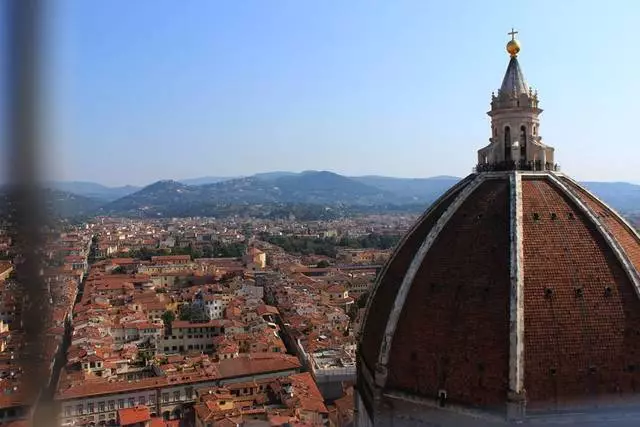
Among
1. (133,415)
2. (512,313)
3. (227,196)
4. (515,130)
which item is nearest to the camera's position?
(512,313)

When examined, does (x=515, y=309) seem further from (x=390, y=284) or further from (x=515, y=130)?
(x=515, y=130)

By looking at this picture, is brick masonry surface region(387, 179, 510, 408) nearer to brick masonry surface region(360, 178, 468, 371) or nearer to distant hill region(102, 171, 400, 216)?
brick masonry surface region(360, 178, 468, 371)

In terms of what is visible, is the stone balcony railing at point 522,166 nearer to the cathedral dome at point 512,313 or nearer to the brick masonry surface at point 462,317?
the cathedral dome at point 512,313

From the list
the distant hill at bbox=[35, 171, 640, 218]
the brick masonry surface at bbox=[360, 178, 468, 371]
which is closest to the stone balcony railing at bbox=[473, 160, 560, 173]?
the brick masonry surface at bbox=[360, 178, 468, 371]

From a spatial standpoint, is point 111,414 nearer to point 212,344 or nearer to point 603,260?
point 212,344

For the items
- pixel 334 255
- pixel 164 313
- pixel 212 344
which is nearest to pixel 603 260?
pixel 212 344

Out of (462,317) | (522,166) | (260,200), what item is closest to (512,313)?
(462,317)
